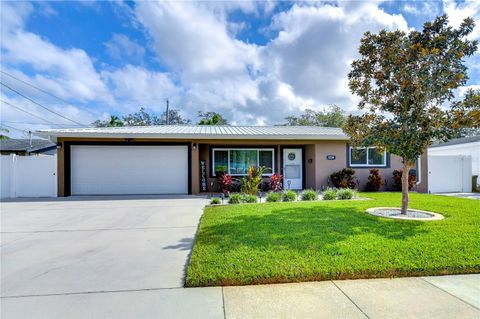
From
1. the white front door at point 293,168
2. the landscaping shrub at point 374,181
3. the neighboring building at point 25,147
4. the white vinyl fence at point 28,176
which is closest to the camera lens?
the white vinyl fence at point 28,176

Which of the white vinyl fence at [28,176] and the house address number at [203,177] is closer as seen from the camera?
the white vinyl fence at [28,176]

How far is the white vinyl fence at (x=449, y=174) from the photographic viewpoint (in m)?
13.1

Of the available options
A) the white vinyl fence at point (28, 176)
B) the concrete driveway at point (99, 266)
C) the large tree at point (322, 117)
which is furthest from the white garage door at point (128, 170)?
the large tree at point (322, 117)

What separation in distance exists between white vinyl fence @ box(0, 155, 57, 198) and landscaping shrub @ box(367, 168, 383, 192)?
568 inches

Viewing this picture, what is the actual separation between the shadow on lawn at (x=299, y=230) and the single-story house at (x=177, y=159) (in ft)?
18.9

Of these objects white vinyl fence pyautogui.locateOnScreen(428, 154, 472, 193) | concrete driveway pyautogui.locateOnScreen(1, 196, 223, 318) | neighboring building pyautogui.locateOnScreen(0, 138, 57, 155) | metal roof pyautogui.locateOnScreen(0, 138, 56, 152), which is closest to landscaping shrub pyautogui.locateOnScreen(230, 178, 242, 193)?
concrete driveway pyautogui.locateOnScreen(1, 196, 223, 318)

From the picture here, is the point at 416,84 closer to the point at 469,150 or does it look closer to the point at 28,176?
the point at 28,176

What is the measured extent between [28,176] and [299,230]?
12.3m

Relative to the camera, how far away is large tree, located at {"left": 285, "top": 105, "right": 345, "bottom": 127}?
36.7m

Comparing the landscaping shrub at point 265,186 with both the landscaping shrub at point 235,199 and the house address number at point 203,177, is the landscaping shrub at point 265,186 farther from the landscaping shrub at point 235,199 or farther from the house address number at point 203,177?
the landscaping shrub at point 235,199

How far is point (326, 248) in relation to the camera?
4.24 metres

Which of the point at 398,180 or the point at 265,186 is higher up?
the point at 398,180

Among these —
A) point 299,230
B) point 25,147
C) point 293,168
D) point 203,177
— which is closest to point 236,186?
point 203,177

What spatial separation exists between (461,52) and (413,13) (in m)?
2.97
